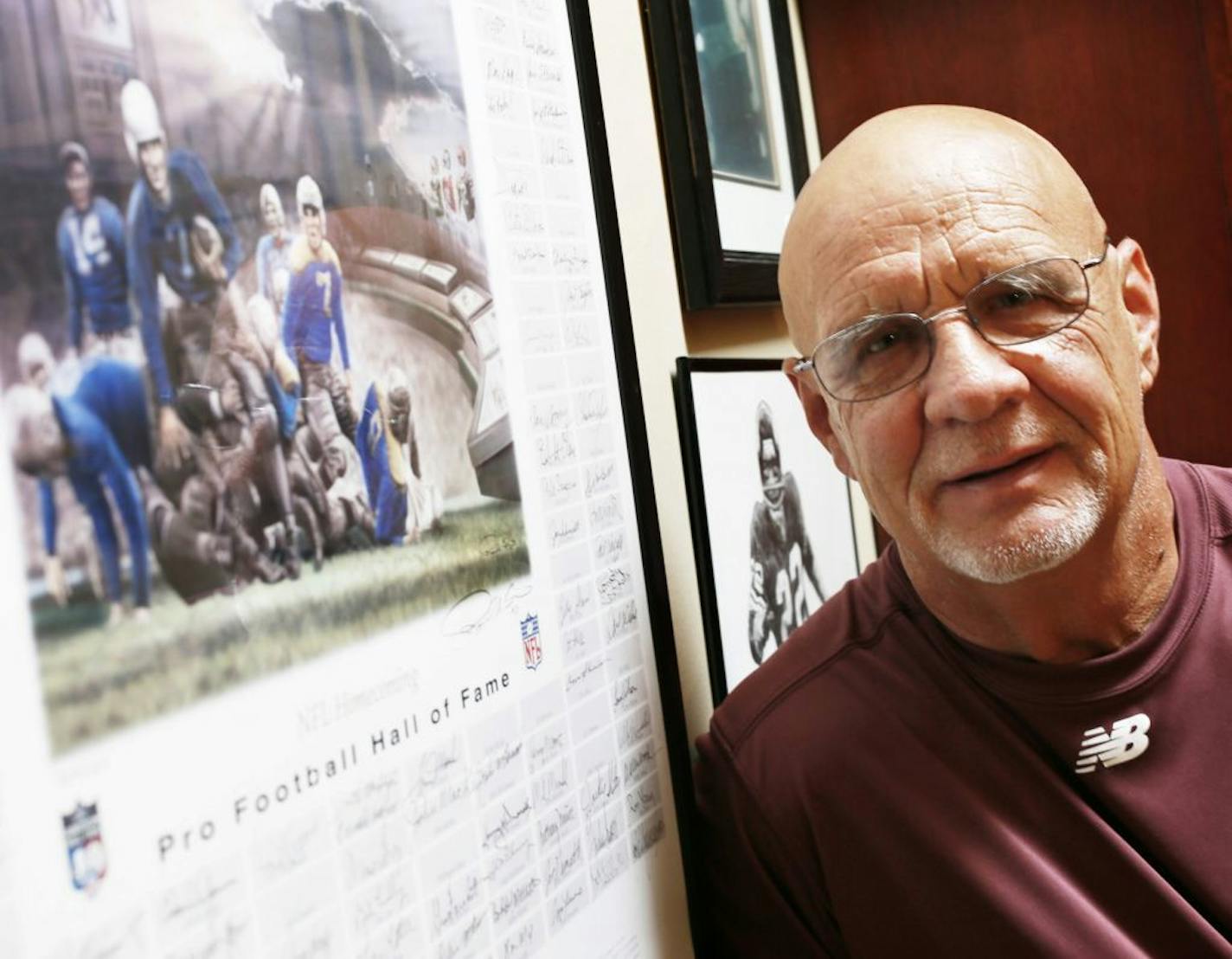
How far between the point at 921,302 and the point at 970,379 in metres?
0.08

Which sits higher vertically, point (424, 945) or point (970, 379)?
point (970, 379)

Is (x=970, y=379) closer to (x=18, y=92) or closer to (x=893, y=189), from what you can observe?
(x=893, y=189)

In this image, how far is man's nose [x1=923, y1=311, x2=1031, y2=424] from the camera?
986 millimetres

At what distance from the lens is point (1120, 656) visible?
1041 mm

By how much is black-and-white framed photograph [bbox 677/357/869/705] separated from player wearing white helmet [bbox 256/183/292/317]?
0.57 metres

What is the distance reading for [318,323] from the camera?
2.29 feet

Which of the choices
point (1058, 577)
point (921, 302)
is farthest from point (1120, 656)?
point (921, 302)

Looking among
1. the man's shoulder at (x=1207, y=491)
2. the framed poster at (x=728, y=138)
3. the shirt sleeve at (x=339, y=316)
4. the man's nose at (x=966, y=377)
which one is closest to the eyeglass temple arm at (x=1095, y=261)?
the man's nose at (x=966, y=377)

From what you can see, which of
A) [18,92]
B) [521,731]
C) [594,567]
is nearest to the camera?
[18,92]

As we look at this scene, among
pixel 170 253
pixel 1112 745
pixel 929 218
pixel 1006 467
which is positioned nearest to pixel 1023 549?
pixel 1006 467

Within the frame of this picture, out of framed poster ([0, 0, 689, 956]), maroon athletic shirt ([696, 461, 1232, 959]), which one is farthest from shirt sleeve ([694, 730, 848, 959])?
framed poster ([0, 0, 689, 956])
